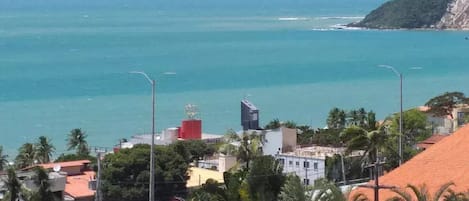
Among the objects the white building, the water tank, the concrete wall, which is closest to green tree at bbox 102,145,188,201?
the white building

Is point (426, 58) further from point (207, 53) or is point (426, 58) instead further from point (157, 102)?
point (157, 102)

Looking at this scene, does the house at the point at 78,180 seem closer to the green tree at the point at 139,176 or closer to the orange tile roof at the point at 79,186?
the orange tile roof at the point at 79,186

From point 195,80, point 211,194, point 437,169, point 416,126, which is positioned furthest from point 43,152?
point 195,80

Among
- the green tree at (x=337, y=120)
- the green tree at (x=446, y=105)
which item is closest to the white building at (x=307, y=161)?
the green tree at (x=446, y=105)

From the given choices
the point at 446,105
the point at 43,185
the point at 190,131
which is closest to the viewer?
the point at 43,185

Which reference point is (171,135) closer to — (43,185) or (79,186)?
(79,186)

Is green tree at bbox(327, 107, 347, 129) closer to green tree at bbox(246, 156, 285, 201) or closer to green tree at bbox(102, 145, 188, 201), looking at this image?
green tree at bbox(102, 145, 188, 201)

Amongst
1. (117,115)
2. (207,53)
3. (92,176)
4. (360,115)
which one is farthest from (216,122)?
(207,53)
